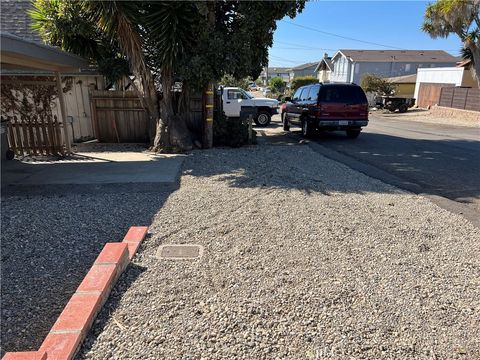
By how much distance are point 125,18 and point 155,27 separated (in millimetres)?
719

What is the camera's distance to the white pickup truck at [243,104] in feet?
57.1

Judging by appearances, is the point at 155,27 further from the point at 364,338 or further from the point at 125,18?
the point at 364,338

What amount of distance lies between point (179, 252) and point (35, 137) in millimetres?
7287

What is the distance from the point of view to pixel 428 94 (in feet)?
98.2

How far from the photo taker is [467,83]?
2934cm

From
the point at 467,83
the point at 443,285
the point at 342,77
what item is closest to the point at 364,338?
the point at 443,285

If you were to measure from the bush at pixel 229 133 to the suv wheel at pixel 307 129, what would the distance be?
2941mm

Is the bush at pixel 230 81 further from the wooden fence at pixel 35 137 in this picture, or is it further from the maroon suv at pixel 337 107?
the wooden fence at pixel 35 137

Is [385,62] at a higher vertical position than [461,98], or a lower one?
higher

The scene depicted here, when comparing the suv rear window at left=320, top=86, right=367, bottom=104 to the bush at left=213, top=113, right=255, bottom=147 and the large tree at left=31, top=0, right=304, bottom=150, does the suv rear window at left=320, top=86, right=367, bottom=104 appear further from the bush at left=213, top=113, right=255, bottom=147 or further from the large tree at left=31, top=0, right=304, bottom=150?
the bush at left=213, top=113, right=255, bottom=147

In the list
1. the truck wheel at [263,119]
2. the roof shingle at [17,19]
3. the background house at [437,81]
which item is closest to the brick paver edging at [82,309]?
the roof shingle at [17,19]

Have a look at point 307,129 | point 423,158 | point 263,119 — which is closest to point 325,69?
point 263,119

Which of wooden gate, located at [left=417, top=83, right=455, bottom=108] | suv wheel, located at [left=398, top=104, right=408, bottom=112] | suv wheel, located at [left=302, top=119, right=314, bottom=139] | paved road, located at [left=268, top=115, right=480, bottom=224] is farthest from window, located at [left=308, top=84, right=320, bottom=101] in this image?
wooden gate, located at [left=417, top=83, right=455, bottom=108]

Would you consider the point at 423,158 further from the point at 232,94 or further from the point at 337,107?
the point at 232,94
